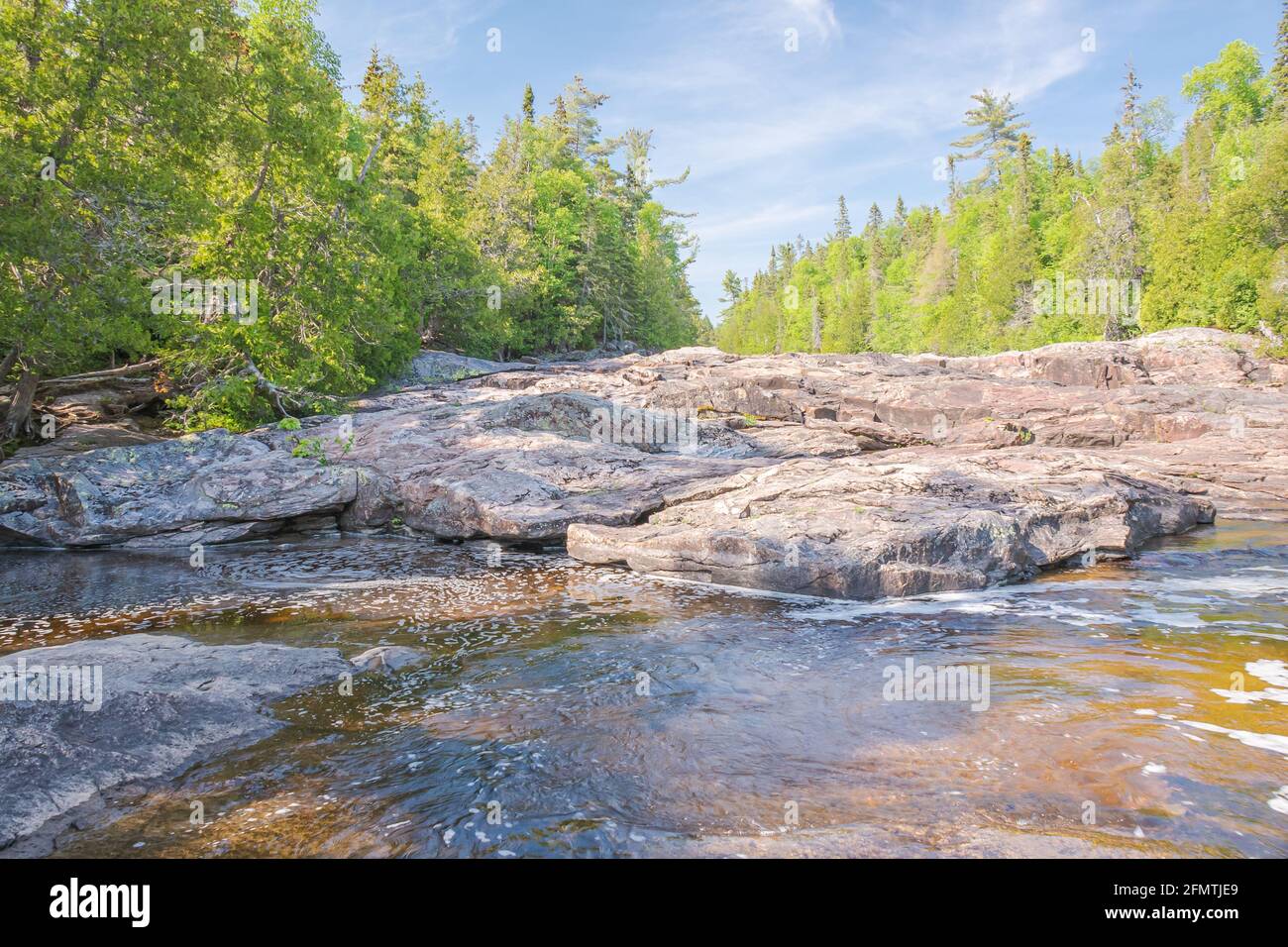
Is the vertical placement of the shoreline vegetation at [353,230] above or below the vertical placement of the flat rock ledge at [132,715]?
above

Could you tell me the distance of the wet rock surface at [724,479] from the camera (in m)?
10.7

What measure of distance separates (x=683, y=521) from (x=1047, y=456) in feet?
31.2

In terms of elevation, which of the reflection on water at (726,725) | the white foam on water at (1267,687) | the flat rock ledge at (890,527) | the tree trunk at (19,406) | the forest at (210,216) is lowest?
the reflection on water at (726,725)

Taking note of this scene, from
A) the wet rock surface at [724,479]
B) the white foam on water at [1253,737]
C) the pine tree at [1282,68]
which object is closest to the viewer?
the white foam on water at [1253,737]

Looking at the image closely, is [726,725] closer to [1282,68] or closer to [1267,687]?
[1267,687]

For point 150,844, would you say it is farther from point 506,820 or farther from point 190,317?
point 190,317

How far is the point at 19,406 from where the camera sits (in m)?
16.7

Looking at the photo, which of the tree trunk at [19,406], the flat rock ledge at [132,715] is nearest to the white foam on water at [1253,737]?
the flat rock ledge at [132,715]

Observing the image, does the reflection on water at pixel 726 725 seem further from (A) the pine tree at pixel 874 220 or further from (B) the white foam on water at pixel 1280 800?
(A) the pine tree at pixel 874 220

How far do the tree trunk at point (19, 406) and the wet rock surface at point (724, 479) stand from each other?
11.8ft

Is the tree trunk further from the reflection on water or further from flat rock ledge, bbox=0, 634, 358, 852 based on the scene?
flat rock ledge, bbox=0, 634, 358, 852

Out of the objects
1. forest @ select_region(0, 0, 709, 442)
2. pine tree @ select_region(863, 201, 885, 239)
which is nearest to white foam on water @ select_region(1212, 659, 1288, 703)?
forest @ select_region(0, 0, 709, 442)
